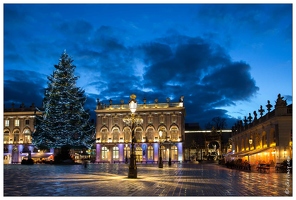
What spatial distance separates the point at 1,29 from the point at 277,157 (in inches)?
1082

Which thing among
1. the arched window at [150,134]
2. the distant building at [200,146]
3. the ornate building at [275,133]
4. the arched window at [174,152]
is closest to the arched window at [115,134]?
the arched window at [150,134]

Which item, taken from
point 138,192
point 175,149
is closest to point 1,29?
point 138,192

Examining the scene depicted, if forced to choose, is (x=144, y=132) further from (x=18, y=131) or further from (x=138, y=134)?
(x=18, y=131)

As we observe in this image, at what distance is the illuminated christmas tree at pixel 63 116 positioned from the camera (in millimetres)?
50125

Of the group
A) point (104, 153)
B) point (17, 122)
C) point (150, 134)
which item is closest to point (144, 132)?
point (150, 134)

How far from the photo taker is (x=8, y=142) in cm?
7869

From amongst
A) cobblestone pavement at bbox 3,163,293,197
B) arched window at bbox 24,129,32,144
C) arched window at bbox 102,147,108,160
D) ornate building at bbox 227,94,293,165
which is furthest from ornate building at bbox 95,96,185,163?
cobblestone pavement at bbox 3,163,293,197

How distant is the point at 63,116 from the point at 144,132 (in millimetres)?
28279

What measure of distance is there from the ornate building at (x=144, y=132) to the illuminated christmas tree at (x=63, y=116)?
23075 mm

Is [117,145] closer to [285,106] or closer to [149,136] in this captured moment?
[149,136]

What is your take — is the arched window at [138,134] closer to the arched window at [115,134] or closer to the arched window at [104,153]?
the arched window at [115,134]

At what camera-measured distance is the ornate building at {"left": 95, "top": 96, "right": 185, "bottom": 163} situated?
74500 millimetres

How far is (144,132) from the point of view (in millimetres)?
76125

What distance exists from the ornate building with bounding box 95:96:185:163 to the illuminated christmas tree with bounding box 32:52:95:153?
75.7 ft
